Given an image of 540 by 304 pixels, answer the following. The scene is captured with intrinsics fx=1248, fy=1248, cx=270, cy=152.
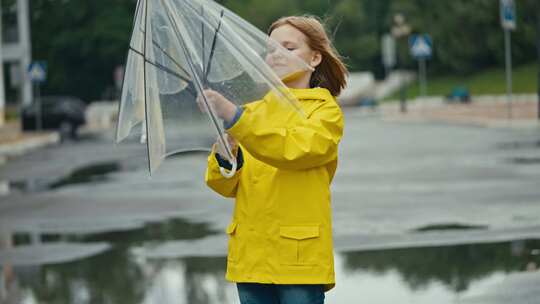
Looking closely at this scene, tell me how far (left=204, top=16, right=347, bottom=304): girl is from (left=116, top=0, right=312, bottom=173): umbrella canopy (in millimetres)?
70

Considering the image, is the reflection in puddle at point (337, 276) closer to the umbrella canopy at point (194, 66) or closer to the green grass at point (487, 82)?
the umbrella canopy at point (194, 66)

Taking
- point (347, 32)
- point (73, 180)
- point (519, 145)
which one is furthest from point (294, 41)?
point (347, 32)

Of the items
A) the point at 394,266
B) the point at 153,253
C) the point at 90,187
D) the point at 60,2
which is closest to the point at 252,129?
the point at 394,266

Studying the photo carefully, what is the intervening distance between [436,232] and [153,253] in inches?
102

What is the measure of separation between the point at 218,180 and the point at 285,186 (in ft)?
0.93

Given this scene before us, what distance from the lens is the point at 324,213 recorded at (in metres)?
4.32

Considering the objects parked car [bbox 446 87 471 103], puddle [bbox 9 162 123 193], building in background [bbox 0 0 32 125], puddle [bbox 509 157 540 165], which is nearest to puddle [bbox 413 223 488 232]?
puddle [bbox 509 157 540 165]

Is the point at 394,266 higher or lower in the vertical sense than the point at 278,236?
lower

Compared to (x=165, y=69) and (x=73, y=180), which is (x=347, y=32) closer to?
(x=73, y=180)

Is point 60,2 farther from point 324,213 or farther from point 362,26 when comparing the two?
point 324,213

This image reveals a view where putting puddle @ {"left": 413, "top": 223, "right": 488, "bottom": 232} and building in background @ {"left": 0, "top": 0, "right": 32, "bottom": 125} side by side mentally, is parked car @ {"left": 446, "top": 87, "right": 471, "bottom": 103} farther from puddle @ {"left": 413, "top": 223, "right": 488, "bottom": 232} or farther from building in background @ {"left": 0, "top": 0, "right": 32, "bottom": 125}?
puddle @ {"left": 413, "top": 223, "right": 488, "bottom": 232}

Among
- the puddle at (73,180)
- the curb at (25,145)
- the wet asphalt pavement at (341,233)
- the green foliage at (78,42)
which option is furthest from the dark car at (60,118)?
the green foliage at (78,42)

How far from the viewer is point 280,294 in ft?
14.2

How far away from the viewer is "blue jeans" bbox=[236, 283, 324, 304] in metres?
4.28
